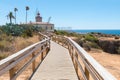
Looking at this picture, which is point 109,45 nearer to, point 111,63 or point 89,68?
point 111,63

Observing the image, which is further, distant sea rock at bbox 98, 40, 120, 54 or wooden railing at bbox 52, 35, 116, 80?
distant sea rock at bbox 98, 40, 120, 54

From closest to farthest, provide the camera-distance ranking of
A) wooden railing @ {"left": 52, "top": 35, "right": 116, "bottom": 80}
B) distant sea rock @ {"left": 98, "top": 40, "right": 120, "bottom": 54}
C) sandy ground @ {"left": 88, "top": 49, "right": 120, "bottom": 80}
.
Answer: wooden railing @ {"left": 52, "top": 35, "right": 116, "bottom": 80}, sandy ground @ {"left": 88, "top": 49, "right": 120, "bottom": 80}, distant sea rock @ {"left": 98, "top": 40, "right": 120, "bottom": 54}

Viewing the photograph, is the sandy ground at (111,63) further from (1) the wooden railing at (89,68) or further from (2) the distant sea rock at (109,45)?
(2) the distant sea rock at (109,45)

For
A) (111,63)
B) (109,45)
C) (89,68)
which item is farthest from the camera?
(109,45)

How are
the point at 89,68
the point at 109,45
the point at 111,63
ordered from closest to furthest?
the point at 89,68, the point at 111,63, the point at 109,45

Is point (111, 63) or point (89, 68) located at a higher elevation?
point (89, 68)

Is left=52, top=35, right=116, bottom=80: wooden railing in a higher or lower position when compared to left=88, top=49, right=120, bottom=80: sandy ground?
higher

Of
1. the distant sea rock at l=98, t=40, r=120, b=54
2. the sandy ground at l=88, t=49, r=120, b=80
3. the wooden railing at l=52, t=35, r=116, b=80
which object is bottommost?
the distant sea rock at l=98, t=40, r=120, b=54

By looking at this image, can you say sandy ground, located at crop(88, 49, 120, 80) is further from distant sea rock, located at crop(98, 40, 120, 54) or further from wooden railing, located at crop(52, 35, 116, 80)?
distant sea rock, located at crop(98, 40, 120, 54)

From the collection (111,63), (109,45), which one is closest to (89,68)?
(111,63)

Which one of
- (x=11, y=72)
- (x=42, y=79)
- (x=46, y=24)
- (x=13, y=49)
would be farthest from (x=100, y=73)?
(x=46, y=24)

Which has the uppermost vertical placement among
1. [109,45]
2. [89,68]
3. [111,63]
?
[89,68]

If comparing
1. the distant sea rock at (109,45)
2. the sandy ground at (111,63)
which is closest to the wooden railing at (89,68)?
the sandy ground at (111,63)

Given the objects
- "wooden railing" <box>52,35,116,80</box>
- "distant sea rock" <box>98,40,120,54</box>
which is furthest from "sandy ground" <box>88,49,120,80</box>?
"distant sea rock" <box>98,40,120,54</box>
